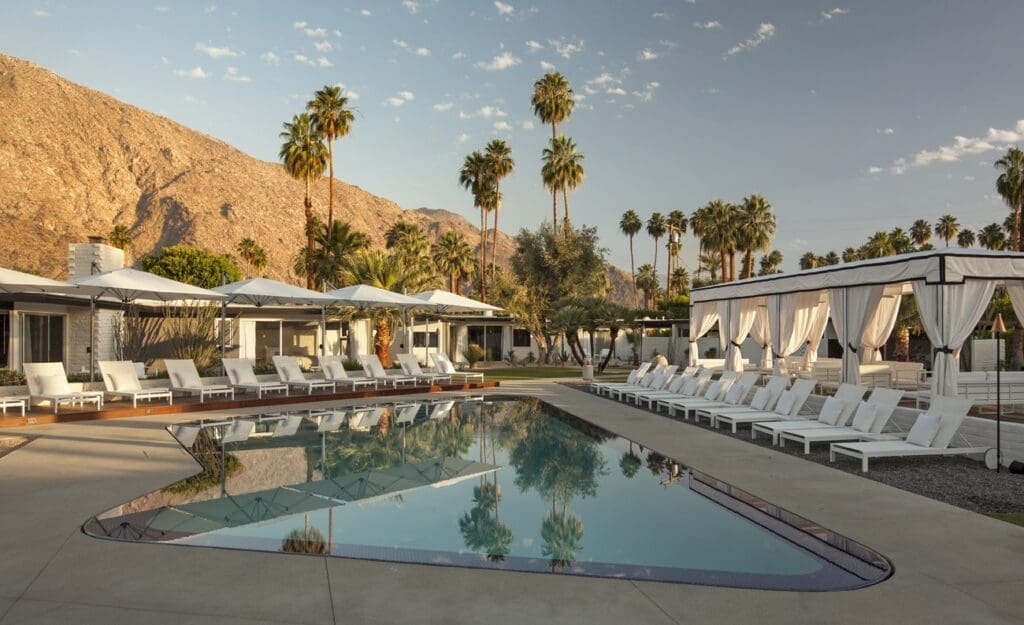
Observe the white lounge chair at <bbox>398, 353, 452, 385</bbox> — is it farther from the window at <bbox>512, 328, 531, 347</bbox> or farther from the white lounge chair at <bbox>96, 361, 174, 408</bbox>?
the window at <bbox>512, 328, 531, 347</bbox>

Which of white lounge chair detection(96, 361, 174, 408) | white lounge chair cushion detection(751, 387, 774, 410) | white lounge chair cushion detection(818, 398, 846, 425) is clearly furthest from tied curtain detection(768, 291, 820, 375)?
white lounge chair detection(96, 361, 174, 408)

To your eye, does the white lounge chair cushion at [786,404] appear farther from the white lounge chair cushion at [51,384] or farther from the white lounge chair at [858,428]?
the white lounge chair cushion at [51,384]

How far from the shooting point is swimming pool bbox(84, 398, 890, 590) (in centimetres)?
489

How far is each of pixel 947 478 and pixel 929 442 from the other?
66 cm

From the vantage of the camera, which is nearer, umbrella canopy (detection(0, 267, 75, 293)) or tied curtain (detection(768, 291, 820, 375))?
umbrella canopy (detection(0, 267, 75, 293))

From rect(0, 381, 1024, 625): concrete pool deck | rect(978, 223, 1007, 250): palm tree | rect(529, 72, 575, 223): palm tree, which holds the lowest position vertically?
rect(0, 381, 1024, 625): concrete pool deck

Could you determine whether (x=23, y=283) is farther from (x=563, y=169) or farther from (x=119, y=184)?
(x=119, y=184)

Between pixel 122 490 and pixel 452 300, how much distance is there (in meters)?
13.3

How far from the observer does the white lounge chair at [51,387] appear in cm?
1202

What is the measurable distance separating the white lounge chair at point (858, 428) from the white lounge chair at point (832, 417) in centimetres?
1

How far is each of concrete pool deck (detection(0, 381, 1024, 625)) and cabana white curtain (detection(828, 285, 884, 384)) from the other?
743 cm

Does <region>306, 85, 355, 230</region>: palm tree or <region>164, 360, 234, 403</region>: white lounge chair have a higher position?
<region>306, 85, 355, 230</region>: palm tree

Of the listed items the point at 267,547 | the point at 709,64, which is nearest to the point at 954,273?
the point at 267,547

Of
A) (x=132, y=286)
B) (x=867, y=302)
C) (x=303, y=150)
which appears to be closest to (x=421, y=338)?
(x=303, y=150)
